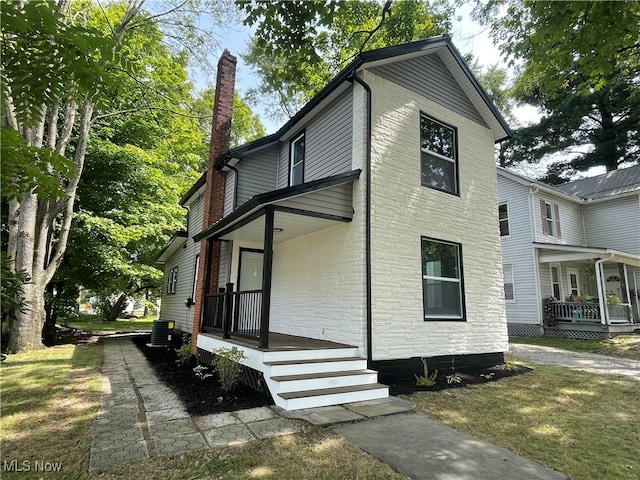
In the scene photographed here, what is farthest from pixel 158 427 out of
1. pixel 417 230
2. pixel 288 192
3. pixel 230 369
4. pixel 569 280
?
pixel 569 280

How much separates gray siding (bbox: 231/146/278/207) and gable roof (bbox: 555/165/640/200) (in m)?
16.7

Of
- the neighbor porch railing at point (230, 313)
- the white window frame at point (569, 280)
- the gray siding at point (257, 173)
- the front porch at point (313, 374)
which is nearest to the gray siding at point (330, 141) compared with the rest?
the gray siding at point (257, 173)

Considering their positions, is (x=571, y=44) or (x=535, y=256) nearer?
(x=571, y=44)

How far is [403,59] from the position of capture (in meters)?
7.83

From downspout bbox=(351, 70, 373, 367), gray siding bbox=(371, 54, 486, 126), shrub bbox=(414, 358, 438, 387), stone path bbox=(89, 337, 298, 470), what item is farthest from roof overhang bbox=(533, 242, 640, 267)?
stone path bbox=(89, 337, 298, 470)

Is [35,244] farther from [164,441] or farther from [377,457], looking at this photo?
[377,457]

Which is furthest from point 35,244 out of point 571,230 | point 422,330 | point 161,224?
point 571,230

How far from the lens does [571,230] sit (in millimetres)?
17625

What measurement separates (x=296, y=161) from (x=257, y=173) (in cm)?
125

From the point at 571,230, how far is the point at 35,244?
73.4ft

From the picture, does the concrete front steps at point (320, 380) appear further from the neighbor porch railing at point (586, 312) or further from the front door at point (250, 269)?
the neighbor porch railing at point (586, 312)

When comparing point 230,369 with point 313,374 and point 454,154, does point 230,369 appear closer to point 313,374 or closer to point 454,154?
Answer: point 313,374

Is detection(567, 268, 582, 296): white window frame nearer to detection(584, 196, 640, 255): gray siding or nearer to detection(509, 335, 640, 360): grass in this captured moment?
detection(584, 196, 640, 255): gray siding

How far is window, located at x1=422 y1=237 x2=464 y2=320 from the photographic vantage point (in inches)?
291
